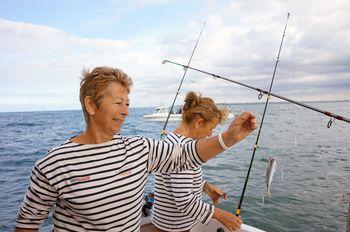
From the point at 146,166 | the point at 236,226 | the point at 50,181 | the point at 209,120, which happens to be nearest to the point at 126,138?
the point at 146,166

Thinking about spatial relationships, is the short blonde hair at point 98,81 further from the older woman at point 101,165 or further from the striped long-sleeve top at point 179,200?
the striped long-sleeve top at point 179,200

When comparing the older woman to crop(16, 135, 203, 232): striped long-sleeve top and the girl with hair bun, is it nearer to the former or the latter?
crop(16, 135, 203, 232): striped long-sleeve top

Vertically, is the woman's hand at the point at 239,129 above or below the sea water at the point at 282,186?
above

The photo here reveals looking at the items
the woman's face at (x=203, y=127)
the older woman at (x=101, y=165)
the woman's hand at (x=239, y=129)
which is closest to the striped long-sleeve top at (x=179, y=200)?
the woman's face at (x=203, y=127)

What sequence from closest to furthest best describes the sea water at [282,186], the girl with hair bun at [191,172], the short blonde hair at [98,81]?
the short blonde hair at [98,81], the girl with hair bun at [191,172], the sea water at [282,186]

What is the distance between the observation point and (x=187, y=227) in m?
2.86

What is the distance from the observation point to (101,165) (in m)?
1.78

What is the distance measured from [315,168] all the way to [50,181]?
1655cm

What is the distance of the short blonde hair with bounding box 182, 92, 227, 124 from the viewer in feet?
9.04

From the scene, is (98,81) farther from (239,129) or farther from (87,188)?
(239,129)

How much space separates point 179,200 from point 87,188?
3.10 ft

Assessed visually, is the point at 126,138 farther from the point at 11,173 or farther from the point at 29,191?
the point at 11,173

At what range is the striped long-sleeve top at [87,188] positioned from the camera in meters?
1.70

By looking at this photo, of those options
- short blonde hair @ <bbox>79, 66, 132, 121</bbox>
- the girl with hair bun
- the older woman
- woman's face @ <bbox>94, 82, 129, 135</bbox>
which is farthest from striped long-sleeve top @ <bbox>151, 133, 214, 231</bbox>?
short blonde hair @ <bbox>79, 66, 132, 121</bbox>
